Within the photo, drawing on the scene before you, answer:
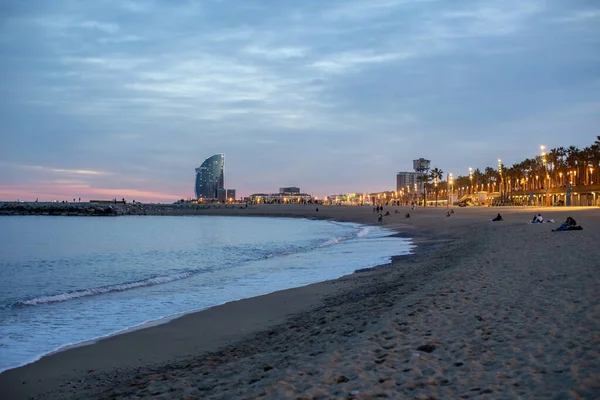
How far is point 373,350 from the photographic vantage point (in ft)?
21.4

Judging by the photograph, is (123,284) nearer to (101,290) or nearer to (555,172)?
(101,290)

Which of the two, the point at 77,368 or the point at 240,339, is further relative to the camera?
the point at 240,339

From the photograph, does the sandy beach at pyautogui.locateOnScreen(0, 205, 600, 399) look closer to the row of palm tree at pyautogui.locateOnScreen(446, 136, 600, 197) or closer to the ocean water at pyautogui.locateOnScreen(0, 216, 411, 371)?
the ocean water at pyautogui.locateOnScreen(0, 216, 411, 371)

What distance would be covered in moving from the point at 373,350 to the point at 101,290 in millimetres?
12349

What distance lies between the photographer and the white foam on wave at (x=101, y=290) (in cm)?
1416

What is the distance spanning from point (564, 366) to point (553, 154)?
473 ft

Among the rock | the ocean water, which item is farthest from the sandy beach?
the ocean water

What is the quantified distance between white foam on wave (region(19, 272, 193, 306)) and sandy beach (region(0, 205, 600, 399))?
227 inches

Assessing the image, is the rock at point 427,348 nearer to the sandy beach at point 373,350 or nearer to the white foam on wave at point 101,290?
the sandy beach at point 373,350

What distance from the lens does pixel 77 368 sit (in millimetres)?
7551

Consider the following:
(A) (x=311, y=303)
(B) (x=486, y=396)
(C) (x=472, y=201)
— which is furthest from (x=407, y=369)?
(C) (x=472, y=201)

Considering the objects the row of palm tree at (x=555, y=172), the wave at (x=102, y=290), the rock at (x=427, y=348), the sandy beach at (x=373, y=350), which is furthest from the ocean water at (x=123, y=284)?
the row of palm tree at (x=555, y=172)

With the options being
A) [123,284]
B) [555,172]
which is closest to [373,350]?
[123,284]

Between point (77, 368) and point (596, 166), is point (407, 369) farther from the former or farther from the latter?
point (596, 166)
